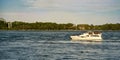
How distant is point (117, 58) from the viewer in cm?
5309

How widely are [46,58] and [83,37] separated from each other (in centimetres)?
6342

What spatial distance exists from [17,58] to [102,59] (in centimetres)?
1055

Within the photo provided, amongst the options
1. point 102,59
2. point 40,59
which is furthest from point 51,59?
point 102,59

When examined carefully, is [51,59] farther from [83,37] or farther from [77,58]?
[83,37]

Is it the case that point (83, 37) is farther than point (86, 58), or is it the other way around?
point (83, 37)

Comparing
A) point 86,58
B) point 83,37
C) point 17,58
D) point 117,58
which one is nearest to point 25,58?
point 17,58

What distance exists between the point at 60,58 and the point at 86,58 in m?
3.28

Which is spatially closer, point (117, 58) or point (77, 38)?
point (117, 58)

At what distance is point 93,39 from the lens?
117 m

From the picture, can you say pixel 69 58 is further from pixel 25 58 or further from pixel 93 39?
pixel 93 39

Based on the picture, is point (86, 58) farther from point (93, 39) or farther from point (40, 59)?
point (93, 39)

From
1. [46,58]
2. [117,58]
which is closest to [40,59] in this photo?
[46,58]

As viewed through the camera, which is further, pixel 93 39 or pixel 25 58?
pixel 93 39

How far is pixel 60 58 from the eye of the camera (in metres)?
53.9
